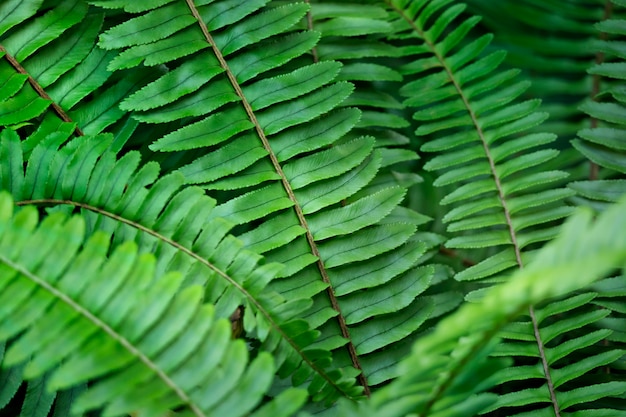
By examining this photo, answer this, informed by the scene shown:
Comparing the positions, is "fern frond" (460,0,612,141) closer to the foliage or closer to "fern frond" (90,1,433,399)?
the foliage

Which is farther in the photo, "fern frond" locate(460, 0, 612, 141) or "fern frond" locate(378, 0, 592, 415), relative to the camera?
"fern frond" locate(460, 0, 612, 141)

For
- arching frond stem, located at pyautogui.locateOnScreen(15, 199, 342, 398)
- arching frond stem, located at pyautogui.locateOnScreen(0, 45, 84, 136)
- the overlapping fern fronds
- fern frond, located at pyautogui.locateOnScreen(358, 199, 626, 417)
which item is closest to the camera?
fern frond, located at pyautogui.locateOnScreen(358, 199, 626, 417)

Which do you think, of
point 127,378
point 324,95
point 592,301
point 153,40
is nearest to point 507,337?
point 592,301

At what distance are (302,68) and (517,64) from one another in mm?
607

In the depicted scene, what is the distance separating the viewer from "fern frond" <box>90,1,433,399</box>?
3.06 ft

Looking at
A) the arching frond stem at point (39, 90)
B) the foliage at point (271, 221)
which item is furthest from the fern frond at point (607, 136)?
the arching frond stem at point (39, 90)

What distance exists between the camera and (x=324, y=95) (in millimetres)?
979

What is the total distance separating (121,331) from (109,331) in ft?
0.04

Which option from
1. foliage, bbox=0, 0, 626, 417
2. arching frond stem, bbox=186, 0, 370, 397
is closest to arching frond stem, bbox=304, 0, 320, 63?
foliage, bbox=0, 0, 626, 417

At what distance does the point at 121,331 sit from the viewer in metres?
0.65

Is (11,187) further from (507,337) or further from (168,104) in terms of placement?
(507,337)

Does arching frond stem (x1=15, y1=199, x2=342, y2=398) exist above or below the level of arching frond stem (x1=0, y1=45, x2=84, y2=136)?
below

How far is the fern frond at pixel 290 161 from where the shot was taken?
93 cm

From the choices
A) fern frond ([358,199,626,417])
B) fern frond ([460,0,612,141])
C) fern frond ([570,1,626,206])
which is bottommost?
fern frond ([358,199,626,417])
